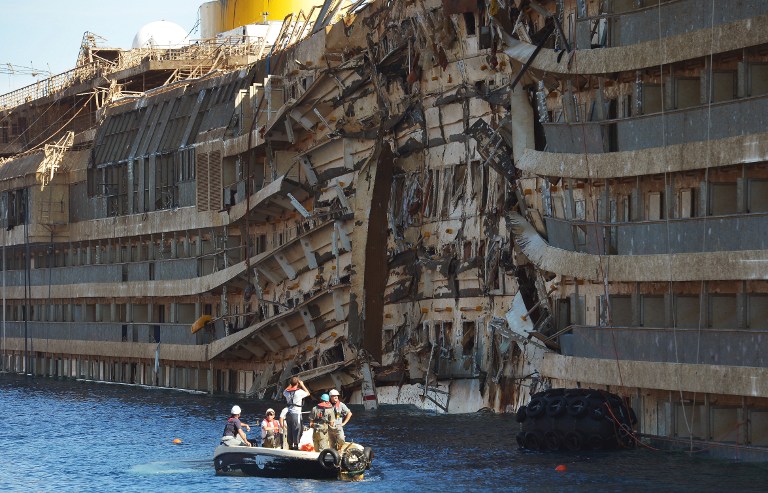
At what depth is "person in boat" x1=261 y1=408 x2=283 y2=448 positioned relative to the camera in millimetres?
44406

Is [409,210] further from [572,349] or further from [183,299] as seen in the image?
[183,299]

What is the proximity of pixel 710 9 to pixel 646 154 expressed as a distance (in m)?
4.16

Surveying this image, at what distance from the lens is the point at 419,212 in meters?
62.2

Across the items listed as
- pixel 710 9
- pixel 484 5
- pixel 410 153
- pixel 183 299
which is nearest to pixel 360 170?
pixel 410 153

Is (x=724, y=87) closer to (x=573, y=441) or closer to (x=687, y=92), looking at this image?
(x=687, y=92)

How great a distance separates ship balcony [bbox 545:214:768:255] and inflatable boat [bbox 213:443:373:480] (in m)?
8.70

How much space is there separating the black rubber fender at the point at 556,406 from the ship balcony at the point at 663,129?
6.87m

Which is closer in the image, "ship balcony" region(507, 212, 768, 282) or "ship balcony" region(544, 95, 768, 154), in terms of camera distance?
"ship balcony" region(507, 212, 768, 282)

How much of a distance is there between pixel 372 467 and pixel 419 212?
1844 cm

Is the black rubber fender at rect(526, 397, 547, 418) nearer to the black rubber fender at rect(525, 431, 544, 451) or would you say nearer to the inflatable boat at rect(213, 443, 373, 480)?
the black rubber fender at rect(525, 431, 544, 451)

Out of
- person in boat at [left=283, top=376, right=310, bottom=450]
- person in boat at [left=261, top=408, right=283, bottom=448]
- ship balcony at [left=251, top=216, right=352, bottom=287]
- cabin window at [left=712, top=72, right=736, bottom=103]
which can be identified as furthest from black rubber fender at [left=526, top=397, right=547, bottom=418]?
ship balcony at [left=251, top=216, right=352, bottom=287]

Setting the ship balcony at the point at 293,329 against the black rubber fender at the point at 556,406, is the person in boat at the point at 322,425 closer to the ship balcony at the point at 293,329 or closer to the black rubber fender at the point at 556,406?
the black rubber fender at the point at 556,406

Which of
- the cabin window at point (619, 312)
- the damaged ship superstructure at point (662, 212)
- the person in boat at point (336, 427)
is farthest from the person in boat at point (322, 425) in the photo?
the cabin window at point (619, 312)

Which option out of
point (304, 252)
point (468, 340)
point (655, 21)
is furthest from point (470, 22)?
point (655, 21)
